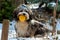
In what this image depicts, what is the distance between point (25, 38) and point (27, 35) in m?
0.05

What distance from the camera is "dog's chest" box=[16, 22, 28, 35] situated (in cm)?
110

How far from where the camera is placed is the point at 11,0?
97.9 inches

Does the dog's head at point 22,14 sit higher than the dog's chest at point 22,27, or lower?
higher

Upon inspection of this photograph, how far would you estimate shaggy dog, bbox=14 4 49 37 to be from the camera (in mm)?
1065

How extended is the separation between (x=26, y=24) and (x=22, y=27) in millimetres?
34

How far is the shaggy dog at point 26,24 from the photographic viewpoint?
1065mm

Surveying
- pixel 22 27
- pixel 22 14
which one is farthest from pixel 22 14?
pixel 22 27

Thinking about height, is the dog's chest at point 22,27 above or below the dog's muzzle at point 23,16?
below

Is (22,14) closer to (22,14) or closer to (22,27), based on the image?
(22,14)

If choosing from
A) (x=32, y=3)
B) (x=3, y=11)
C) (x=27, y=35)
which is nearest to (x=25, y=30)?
(x=27, y=35)

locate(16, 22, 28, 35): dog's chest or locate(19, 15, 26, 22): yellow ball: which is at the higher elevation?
locate(19, 15, 26, 22): yellow ball

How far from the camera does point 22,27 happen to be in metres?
1.12

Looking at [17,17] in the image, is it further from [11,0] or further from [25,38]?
[11,0]

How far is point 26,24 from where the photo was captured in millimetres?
1109
